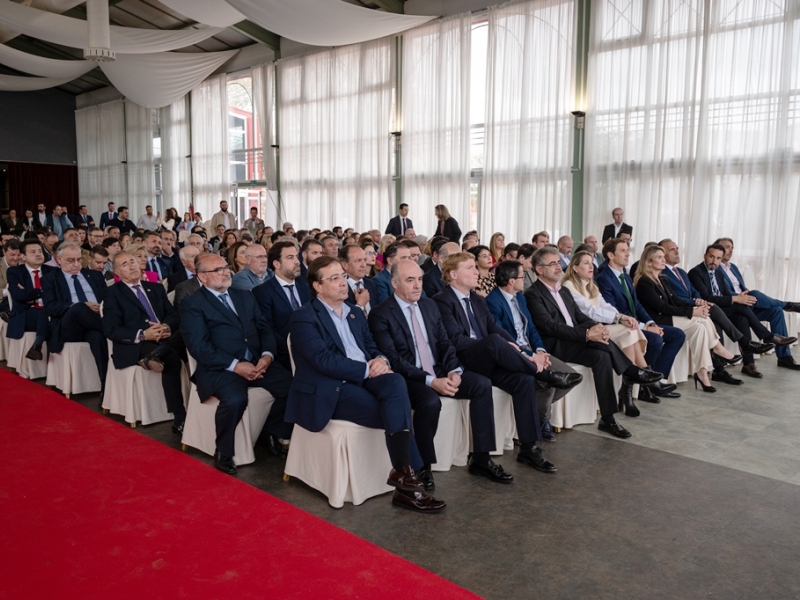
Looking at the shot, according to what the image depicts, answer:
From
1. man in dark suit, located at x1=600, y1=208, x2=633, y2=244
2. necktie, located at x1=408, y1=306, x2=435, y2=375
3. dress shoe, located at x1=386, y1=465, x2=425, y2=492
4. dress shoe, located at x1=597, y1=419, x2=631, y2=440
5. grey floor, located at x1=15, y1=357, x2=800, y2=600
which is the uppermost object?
man in dark suit, located at x1=600, y1=208, x2=633, y2=244

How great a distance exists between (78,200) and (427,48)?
14.8 metres

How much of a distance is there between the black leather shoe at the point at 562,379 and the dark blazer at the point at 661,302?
2042 mm

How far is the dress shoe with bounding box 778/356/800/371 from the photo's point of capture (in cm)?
608

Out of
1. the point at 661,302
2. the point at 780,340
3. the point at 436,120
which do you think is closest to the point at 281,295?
the point at 661,302

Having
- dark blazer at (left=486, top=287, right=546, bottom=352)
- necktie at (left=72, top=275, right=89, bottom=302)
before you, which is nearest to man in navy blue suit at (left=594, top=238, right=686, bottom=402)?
dark blazer at (left=486, top=287, right=546, bottom=352)

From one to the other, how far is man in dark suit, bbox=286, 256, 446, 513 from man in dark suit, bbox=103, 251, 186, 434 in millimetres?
1237

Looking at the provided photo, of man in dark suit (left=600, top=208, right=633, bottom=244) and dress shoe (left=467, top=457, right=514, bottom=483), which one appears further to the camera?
man in dark suit (left=600, top=208, right=633, bottom=244)

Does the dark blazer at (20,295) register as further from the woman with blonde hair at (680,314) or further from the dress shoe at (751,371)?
the dress shoe at (751,371)

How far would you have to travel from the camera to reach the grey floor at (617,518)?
2498 mm

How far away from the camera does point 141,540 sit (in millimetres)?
2746

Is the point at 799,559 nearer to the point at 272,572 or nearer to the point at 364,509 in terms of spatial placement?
the point at 364,509

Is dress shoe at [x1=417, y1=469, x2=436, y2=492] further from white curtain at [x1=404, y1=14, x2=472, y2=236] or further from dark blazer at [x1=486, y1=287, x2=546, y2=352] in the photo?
→ white curtain at [x1=404, y1=14, x2=472, y2=236]

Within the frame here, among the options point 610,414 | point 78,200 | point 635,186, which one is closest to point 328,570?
point 610,414

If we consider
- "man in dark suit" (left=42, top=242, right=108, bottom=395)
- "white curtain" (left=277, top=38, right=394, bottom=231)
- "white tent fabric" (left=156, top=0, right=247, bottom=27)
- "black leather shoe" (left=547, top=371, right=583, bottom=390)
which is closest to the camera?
"black leather shoe" (left=547, top=371, right=583, bottom=390)
